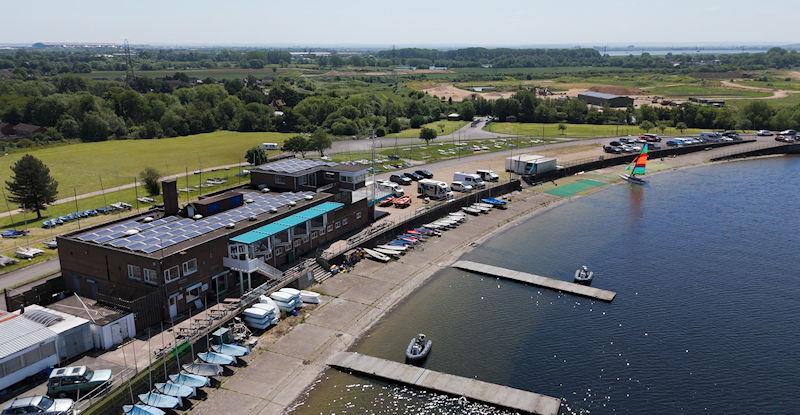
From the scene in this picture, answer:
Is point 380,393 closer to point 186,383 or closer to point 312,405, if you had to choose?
point 312,405

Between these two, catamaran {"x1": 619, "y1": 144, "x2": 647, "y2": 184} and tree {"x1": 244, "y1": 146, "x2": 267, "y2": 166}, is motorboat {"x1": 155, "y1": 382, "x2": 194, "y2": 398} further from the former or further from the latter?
catamaran {"x1": 619, "y1": 144, "x2": 647, "y2": 184}

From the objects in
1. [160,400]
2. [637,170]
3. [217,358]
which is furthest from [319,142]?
[160,400]

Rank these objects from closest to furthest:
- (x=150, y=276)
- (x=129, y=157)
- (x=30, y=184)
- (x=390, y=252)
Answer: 1. (x=150, y=276)
2. (x=390, y=252)
3. (x=30, y=184)
4. (x=129, y=157)

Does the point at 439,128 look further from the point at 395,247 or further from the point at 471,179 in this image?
the point at 395,247

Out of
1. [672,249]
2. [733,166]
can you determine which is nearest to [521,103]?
[733,166]

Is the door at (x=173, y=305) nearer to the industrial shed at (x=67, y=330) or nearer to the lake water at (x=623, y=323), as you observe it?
the industrial shed at (x=67, y=330)
